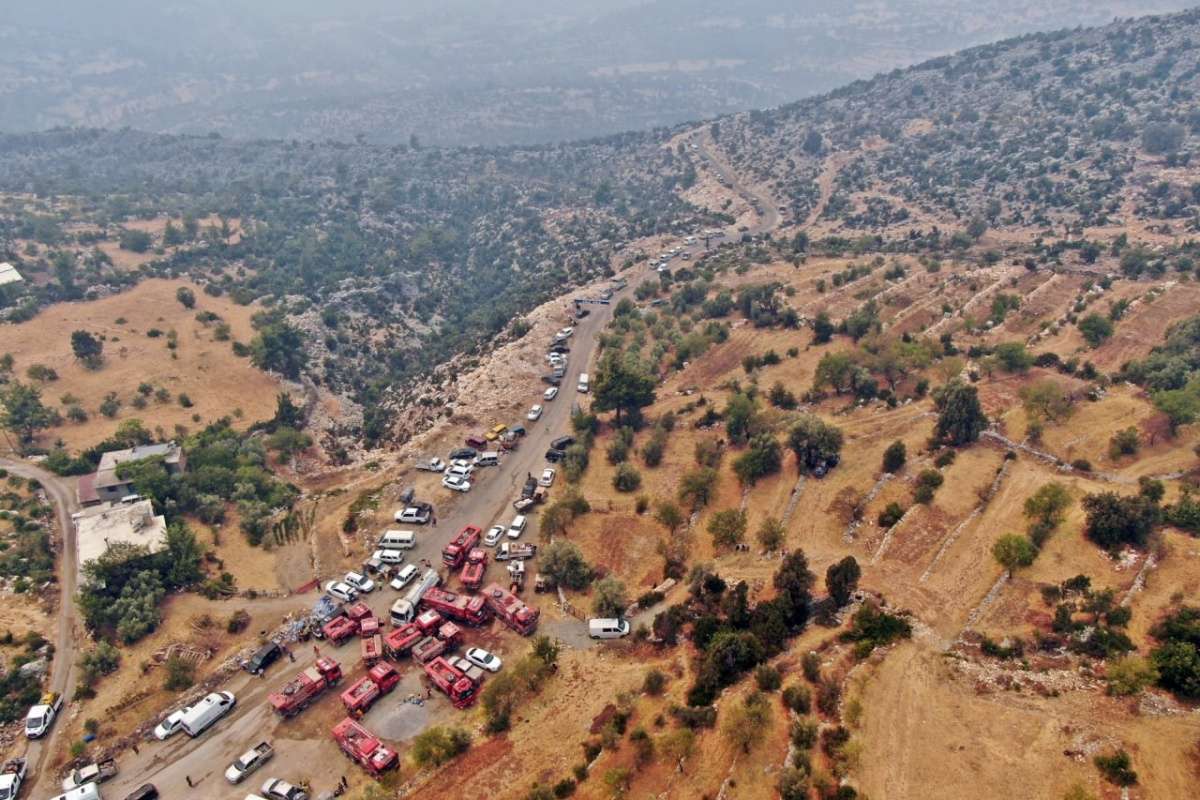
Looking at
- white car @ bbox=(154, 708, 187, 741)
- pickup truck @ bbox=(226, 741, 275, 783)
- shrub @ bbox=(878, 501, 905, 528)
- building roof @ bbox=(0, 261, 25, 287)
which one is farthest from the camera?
building roof @ bbox=(0, 261, 25, 287)

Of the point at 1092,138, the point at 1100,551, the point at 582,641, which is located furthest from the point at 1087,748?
the point at 1092,138

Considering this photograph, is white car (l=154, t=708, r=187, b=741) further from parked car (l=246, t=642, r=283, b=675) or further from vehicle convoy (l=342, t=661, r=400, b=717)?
vehicle convoy (l=342, t=661, r=400, b=717)

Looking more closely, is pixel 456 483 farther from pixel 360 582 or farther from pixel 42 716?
pixel 42 716

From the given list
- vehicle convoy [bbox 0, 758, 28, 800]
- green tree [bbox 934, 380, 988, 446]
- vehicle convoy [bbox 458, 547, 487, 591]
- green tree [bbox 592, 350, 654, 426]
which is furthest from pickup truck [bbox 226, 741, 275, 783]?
green tree [bbox 934, 380, 988, 446]

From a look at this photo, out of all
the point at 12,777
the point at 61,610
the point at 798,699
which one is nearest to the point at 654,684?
the point at 798,699

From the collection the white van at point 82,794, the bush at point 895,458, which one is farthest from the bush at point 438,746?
the bush at point 895,458

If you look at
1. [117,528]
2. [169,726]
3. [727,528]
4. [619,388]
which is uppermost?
[619,388]

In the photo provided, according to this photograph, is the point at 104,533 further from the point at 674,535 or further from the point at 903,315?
the point at 903,315
